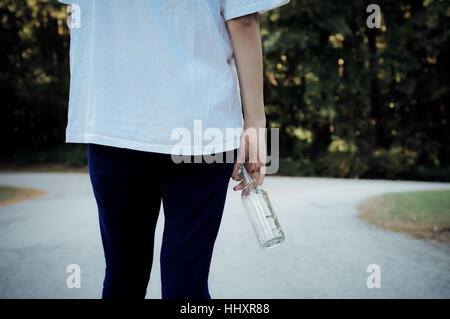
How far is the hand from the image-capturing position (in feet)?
4.15

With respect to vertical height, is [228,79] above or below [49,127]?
below

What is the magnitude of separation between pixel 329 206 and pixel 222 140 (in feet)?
14.9

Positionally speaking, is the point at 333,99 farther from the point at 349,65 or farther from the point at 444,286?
the point at 444,286

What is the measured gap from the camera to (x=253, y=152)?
1273 millimetres

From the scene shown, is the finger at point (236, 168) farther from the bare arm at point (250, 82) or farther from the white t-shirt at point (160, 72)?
the white t-shirt at point (160, 72)

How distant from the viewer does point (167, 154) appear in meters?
1.20

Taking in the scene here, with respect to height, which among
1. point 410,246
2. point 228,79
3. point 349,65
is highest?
point 349,65

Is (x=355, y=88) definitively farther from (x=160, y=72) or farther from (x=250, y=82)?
(x=160, y=72)

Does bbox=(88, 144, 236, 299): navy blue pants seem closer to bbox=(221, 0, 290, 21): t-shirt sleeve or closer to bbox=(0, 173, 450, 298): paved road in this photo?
bbox=(221, 0, 290, 21): t-shirt sleeve

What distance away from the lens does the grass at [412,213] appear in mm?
4109

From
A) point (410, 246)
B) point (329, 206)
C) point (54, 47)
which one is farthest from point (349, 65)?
point (54, 47)

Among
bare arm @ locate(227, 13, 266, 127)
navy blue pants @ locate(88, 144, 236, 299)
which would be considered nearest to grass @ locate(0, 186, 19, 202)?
navy blue pants @ locate(88, 144, 236, 299)

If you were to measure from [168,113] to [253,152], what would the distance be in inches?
13.4

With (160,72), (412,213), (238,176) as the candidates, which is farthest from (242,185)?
(412,213)
